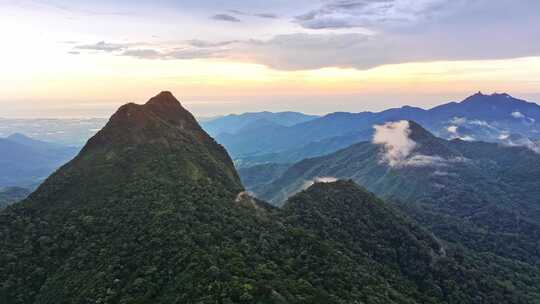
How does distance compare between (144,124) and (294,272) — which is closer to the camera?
(294,272)

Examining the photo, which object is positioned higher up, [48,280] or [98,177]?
[98,177]

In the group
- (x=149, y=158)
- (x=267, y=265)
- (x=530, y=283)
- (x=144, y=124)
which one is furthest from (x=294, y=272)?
(x=530, y=283)

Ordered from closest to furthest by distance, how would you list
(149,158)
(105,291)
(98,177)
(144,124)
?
1. (105,291)
2. (98,177)
3. (149,158)
4. (144,124)

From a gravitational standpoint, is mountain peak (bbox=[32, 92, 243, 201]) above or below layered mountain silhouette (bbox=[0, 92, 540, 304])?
above

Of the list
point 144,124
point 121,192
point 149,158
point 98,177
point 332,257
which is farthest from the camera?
point 144,124

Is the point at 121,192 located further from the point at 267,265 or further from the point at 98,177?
the point at 267,265

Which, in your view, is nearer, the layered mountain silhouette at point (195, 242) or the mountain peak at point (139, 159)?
the layered mountain silhouette at point (195, 242)

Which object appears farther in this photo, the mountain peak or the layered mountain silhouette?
the mountain peak

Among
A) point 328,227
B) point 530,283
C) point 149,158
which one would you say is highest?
point 149,158
